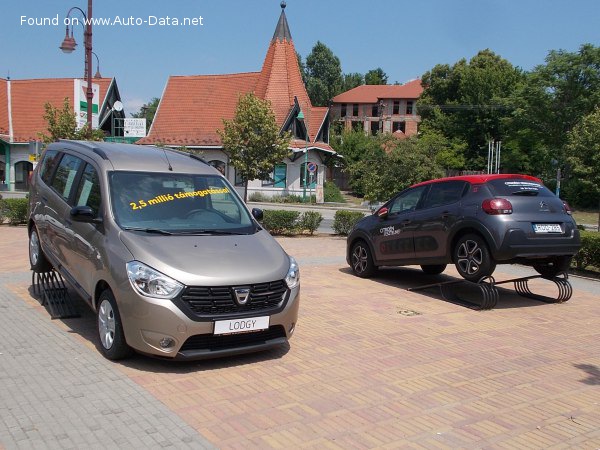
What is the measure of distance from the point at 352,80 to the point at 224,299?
107m

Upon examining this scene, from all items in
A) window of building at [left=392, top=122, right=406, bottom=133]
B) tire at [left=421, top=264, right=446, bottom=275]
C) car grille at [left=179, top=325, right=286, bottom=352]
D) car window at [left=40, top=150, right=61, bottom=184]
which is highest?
window of building at [left=392, top=122, right=406, bottom=133]

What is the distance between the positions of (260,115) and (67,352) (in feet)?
110

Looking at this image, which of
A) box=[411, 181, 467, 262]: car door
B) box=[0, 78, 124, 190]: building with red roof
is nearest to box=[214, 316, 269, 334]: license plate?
box=[411, 181, 467, 262]: car door

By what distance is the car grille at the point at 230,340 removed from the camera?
5191mm

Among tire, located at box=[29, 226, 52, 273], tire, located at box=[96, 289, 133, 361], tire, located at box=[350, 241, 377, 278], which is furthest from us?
tire, located at box=[350, 241, 377, 278]

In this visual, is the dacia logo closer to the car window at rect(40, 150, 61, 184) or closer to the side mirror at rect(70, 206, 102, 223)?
the side mirror at rect(70, 206, 102, 223)

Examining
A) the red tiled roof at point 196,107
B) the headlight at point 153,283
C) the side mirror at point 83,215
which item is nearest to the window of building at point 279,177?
the red tiled roof at point 196,107

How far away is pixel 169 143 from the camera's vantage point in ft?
145

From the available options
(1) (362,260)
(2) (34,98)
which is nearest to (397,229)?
(1) (362,260)

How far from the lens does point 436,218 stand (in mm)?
8953

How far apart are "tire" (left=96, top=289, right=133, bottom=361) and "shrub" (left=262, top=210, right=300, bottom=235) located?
1196 centimetres

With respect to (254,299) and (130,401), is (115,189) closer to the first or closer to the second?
(254,299)

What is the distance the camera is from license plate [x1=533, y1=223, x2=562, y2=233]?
26.5 ft

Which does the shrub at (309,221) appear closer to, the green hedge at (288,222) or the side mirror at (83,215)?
the green hedge at (288,222)
